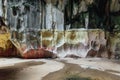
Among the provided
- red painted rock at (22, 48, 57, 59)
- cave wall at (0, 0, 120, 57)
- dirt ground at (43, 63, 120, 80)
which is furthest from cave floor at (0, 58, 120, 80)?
cave wall at (0, 0, 120, 57)

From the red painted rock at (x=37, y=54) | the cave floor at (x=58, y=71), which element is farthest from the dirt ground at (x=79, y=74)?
the red painted rock at (x=37, y=54)

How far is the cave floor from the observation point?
8360 millimetres

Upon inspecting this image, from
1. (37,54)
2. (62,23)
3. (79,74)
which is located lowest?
(79,74)

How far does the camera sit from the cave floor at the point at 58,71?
836 centimetres

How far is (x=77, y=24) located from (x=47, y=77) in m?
5.12

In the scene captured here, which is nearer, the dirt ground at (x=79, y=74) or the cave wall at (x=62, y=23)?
the dirt ground at (x=79, y=74)

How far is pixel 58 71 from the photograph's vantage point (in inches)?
365

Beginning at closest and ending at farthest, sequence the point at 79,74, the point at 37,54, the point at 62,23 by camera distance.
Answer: the point at 79,74, the point at 37,54, the point at 62,23

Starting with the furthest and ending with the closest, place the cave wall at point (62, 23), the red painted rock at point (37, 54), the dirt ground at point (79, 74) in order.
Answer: the cave wall at point (62, 23) → the red painted rock at point (37, 54) → the dirt ground at point (79, 74)

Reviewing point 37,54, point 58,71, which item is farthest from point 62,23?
point 58,71

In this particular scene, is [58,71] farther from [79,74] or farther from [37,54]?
[37,54]

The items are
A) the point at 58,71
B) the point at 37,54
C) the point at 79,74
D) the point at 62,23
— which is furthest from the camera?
the point at 62,23

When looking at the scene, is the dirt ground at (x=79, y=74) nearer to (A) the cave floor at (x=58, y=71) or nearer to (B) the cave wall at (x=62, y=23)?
(A) the cave floor at (x=58, y=71)

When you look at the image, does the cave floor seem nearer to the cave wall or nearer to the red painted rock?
the red painted rock
